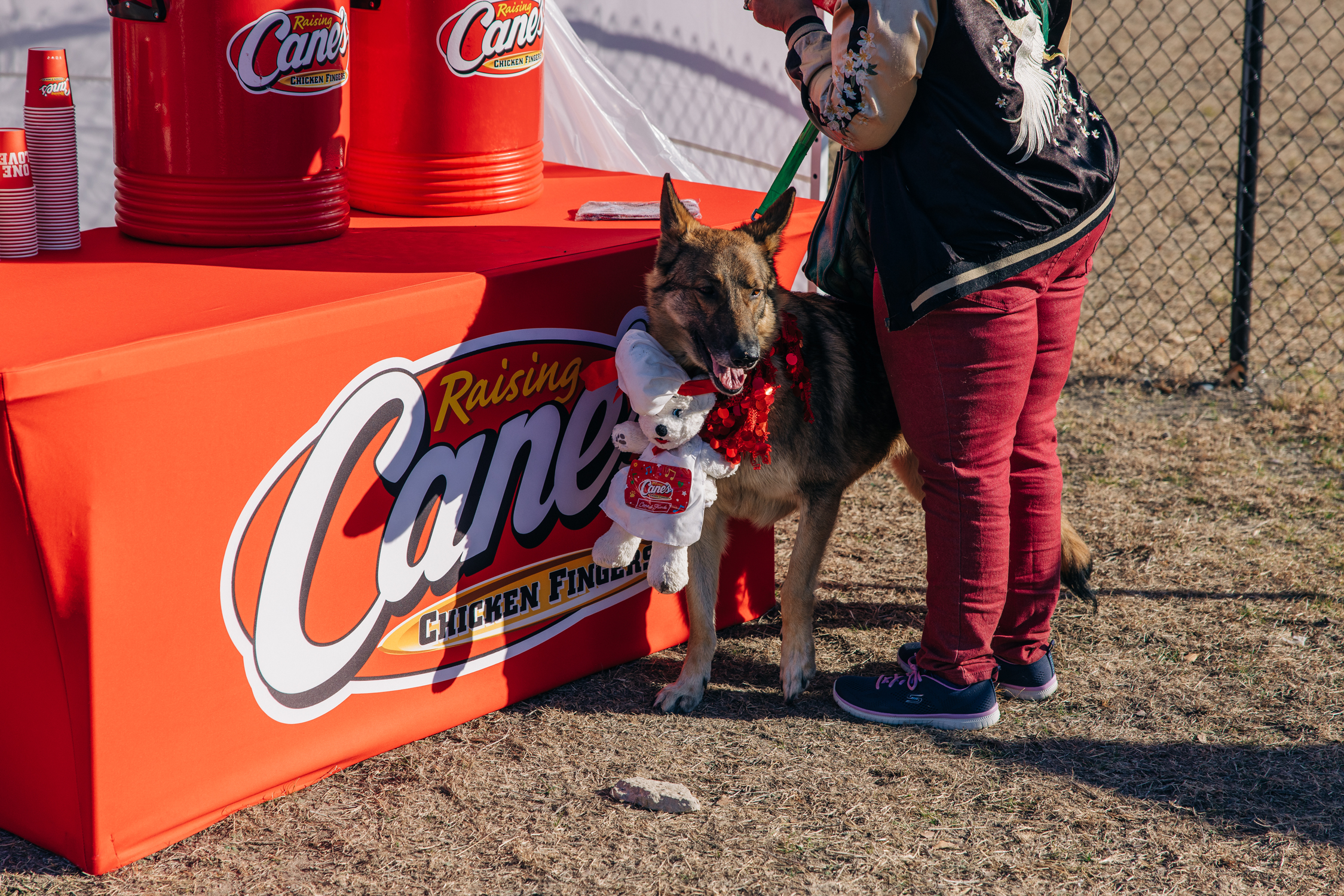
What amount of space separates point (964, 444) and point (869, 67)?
0.98m

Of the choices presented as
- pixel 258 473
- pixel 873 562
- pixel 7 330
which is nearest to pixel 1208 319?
pixel 873 562

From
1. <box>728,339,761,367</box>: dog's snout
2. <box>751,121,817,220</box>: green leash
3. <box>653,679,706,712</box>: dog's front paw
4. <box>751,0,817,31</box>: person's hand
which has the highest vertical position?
<box>751,0,817,31</box>: person's hand

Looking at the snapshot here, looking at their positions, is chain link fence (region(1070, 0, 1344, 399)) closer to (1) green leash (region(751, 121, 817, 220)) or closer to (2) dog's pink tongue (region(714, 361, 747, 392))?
(1) green leash (region(751, 121, 817, 220))

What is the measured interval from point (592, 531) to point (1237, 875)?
6.09 ft

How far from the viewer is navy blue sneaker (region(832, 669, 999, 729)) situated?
3277 mm

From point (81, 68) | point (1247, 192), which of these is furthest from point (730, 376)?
point (1247, 192)

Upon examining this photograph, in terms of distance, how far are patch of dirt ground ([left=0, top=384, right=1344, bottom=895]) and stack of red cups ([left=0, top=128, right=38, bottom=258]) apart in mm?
1464

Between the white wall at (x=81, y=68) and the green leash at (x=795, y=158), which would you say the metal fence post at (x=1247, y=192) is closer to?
the green leash at (x=795, y=158)

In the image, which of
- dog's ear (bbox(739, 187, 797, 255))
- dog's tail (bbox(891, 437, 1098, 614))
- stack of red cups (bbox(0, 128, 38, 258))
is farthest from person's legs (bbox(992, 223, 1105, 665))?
stack of red cups (bbox(0, 128, 38, 258))

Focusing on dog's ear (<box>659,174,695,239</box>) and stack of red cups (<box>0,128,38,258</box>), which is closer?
stack of red cups (<box>0,128,38,258</box>)

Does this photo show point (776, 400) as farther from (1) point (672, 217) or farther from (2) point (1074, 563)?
(2) point (1074, 563)

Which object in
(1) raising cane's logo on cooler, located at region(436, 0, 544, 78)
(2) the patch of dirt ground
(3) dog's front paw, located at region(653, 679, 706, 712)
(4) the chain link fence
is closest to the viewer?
(2) the patch of dirt ground

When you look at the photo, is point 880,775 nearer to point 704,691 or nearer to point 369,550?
point 704,691

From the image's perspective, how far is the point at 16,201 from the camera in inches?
115
